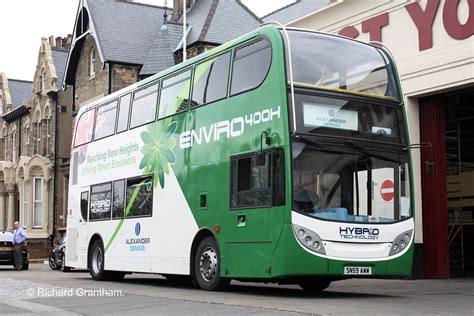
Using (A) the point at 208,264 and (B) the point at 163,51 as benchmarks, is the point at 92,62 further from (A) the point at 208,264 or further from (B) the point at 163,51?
(A) the point at 208,264

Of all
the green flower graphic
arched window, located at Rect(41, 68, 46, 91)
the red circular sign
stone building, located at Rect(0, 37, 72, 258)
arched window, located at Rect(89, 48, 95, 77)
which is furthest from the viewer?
arched window, located at Rect(41, 68, 46, 91)

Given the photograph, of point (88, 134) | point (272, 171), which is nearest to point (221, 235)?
point (272, 171)

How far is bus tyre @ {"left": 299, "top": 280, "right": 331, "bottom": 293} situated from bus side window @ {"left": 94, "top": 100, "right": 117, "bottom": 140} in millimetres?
6389

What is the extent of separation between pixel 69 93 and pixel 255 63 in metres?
29.8

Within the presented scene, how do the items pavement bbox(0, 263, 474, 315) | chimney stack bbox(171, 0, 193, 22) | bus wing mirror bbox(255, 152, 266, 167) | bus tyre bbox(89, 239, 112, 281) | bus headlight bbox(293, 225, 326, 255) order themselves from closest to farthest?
pavement bbox(0, 263, 474, 315)
bus headlight bbox(293, 225, 326, 255)
bus wing mirror bbox(255, 152, 266, 167)
bus tyre bbox(89, 239, 112, 281)
chimney stack bbox(171, 0, 193, 22)

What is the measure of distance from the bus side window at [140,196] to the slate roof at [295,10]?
19403 mm

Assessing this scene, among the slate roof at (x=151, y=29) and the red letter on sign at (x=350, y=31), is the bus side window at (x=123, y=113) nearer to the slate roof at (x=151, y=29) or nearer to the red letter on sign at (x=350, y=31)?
the red letter on sign at (x=350, y=31)

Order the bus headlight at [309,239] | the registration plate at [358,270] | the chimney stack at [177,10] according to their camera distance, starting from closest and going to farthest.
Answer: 1. the bus headlight at [309,239]
2. the registration plate at [358,270]
3. the chimney stack at [177,10]

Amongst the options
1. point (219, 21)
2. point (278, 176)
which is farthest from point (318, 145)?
point (219, 21)

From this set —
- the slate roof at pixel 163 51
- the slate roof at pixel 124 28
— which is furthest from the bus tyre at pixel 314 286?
the slate roof at pixel 124 28

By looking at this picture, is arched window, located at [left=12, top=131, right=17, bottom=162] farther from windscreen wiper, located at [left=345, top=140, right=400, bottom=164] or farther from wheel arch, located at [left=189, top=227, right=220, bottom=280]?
windscreen wiper, located at [left=345, top=140, right=400, bottom=164]

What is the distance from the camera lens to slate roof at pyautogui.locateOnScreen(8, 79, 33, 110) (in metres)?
51.7

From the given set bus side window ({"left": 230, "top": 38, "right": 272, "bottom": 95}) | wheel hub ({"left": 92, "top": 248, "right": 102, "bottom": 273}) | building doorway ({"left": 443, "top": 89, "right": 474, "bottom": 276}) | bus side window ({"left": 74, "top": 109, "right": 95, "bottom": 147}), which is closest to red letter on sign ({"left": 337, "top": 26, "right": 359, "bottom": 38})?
building doorway ({"left": 443, "top": 89, "right": 474, "bottom": 276})

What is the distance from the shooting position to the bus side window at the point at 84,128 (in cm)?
1923
